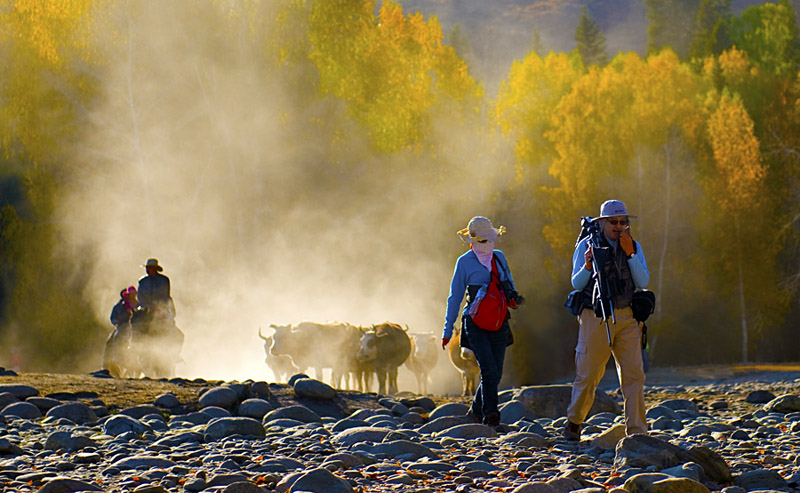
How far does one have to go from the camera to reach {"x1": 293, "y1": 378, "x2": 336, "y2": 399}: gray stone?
13906mm

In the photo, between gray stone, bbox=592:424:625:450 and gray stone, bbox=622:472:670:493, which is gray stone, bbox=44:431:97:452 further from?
gray stone, bbox=622:472:670:493

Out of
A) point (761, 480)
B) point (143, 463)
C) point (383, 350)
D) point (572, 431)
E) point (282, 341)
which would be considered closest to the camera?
point (761, 480)

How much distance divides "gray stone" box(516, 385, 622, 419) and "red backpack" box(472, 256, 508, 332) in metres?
3.31

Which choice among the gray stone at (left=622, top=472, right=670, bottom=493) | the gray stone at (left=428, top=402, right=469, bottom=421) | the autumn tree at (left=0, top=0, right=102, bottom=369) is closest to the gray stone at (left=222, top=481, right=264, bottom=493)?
the gray stone at (left=622, top=472, right=670, bottom=493)

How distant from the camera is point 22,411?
36.9ft

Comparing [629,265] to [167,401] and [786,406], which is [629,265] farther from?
[167,401]

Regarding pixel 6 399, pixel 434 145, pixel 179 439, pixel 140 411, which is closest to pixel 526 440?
pixel 179 439

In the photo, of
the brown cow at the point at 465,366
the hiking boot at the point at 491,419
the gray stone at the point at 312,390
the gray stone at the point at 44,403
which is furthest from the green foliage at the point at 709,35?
the gray stone at the point at 44,403

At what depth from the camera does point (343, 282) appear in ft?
115

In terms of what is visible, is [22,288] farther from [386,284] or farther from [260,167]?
[386,284]

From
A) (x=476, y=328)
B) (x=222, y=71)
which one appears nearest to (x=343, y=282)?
(x=222, y=71)

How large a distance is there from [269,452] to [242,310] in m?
24.8

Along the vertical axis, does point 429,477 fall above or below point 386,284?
below

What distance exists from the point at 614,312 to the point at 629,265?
43 cm
